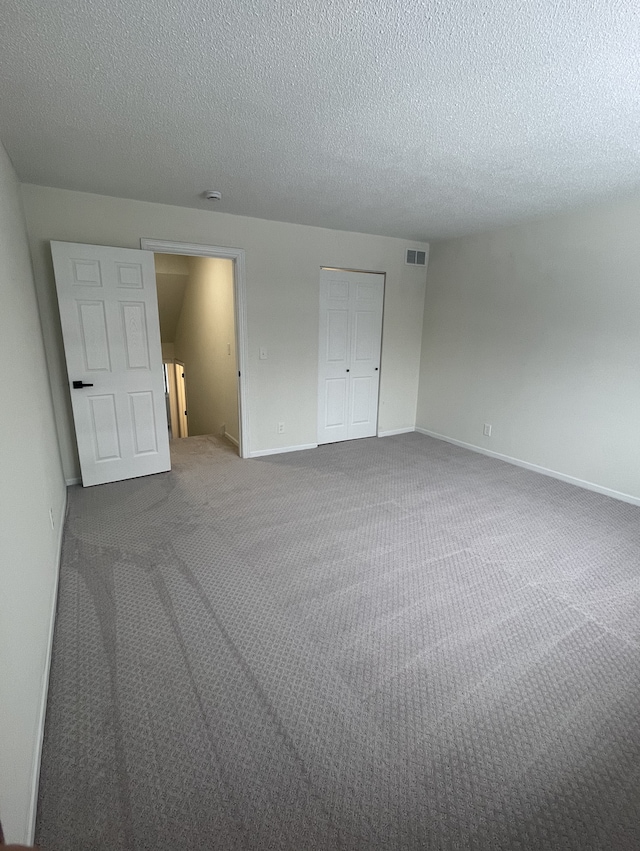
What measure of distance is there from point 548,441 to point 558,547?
151 centimetres

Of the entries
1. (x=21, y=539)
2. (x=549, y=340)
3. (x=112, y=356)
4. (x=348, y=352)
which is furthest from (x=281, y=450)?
(x=21, y=539)

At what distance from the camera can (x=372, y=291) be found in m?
4.61

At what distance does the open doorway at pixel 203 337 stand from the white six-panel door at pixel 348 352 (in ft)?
3.38

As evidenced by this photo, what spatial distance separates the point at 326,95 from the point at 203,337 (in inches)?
172

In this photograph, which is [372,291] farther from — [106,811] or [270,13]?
[106,811]

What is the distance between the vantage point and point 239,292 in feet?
12.6

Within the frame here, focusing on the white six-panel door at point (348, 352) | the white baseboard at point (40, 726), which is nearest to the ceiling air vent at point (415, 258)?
the white six-panel door at point (348, 352)

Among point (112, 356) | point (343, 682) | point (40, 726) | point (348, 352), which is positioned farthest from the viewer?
point (348, 352)

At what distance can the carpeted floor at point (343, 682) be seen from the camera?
46.1 inches

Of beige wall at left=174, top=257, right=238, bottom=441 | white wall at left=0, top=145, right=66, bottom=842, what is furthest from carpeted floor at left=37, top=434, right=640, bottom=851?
beige wall at left=174, top=257, right=238, bottom=441

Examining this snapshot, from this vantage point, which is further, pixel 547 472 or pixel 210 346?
pixel 210 346

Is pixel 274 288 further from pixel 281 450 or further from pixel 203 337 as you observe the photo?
pixel 203 337

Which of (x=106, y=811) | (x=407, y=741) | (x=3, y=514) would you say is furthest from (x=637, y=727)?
(x=3, y=514)

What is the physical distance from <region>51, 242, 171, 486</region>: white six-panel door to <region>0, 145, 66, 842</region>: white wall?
51 cm
